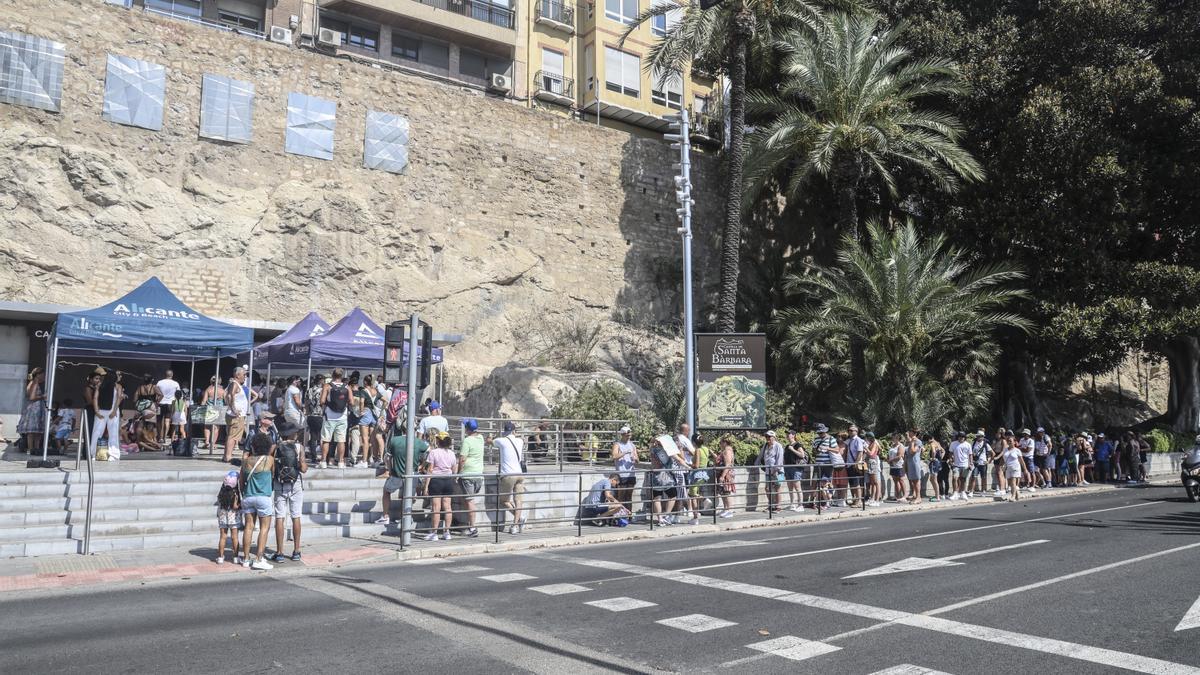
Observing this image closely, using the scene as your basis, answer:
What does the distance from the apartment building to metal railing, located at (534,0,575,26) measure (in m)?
0.05

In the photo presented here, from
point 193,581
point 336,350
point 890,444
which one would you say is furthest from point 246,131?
point 890,444

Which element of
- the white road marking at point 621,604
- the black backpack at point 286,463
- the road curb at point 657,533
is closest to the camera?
the white road marking at point 621,604

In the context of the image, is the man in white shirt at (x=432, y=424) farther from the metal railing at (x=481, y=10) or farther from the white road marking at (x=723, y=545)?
the metal railing at (x=481, y=10)

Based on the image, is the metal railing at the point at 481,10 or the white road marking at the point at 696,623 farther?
the metal railing at the point at 481,10

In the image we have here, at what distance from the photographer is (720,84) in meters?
42.0

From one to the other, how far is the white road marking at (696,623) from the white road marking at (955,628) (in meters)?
1.10

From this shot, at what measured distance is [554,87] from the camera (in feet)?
133

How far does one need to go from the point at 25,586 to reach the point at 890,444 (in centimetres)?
1923

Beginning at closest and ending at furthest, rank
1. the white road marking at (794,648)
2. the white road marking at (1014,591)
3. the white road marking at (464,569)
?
the white road marking at (794,648), the white road marking at (1014,591), the white road marking at (464,569)

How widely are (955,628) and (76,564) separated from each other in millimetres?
10008

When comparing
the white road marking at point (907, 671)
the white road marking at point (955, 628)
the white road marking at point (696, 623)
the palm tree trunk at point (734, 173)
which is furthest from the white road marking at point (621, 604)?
the palm tree trunk at point (734, 173)

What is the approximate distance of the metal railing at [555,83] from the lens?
4006 cm

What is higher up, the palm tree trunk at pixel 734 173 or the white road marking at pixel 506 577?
the palm tree trunk at pixel 734 173

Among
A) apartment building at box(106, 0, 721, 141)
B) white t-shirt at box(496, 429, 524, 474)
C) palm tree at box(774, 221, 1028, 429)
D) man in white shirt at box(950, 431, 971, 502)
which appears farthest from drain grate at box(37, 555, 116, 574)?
apartment building at box(106, 0, 721, 141)
